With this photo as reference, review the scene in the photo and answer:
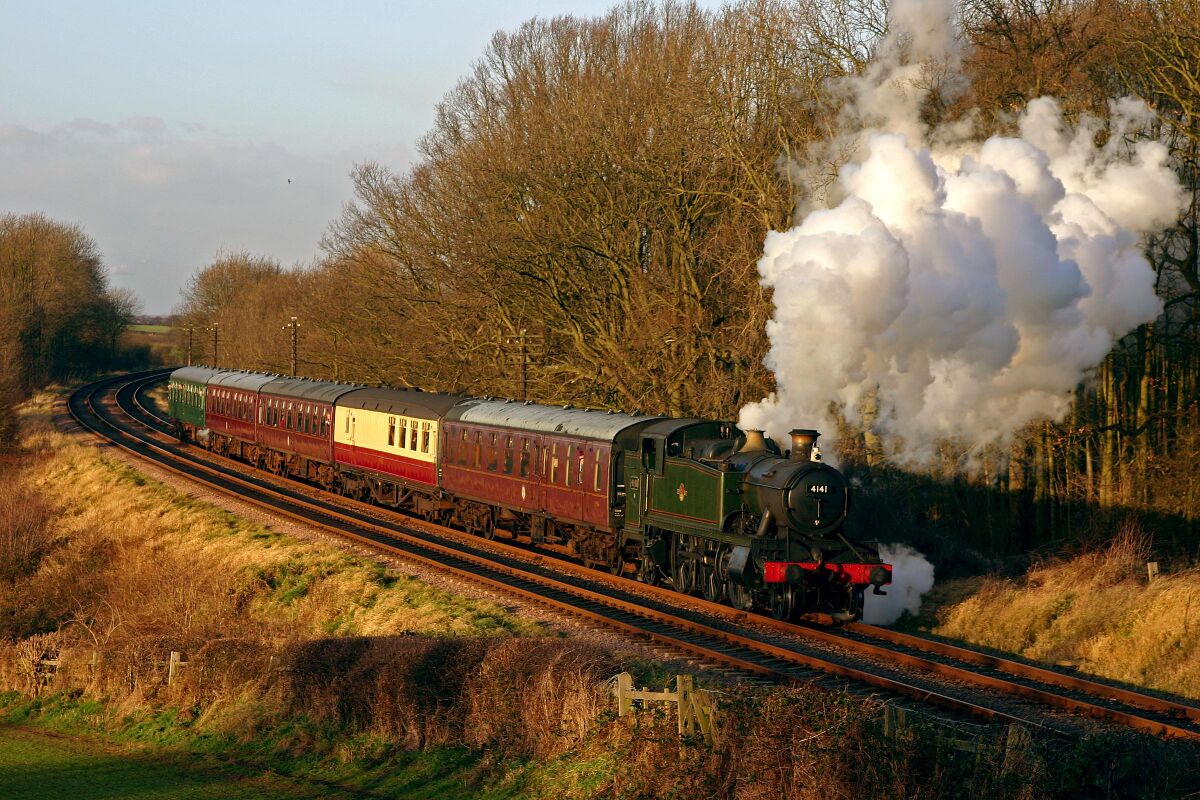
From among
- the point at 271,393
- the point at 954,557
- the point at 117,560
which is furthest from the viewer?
the point at 271,393

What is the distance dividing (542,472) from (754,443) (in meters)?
7.05

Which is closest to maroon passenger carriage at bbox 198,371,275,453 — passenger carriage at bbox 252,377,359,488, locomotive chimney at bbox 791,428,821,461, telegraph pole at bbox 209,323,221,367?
passenger carriage at bbox 252,377,359,488

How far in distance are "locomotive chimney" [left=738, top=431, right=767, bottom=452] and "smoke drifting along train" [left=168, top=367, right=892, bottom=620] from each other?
0.11 feet

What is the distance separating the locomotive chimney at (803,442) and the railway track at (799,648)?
8.43 feet

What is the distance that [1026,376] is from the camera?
853 inches

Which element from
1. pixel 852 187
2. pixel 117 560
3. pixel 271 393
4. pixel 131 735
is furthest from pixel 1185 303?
pixel 271 393

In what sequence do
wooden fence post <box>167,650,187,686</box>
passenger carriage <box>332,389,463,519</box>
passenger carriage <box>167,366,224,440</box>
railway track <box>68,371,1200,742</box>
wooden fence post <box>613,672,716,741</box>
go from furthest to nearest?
1. passenger carriage <box>167,366,224,440</box>
2. passenger carriage <box>332,389,463,519</box>
3. wooden fence post <box>167,650,187,686</box>
4. railway track <box>68,371,1200,742</box>
5. wooden fence post <box>613,672,716,741</box>

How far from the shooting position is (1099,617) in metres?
18.4

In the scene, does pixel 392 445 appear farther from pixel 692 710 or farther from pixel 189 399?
pixel 189 399

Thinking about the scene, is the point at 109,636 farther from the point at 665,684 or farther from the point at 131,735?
the point at 665,684

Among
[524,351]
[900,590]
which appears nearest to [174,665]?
[900,590]

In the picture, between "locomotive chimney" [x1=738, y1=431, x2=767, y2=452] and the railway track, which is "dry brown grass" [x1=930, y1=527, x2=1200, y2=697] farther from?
"locomotive chimney" [x1=738, y1=431, x2=767, y2=452]

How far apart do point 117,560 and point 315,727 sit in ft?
56.5

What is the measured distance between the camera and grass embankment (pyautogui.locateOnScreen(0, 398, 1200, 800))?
36.4ft
